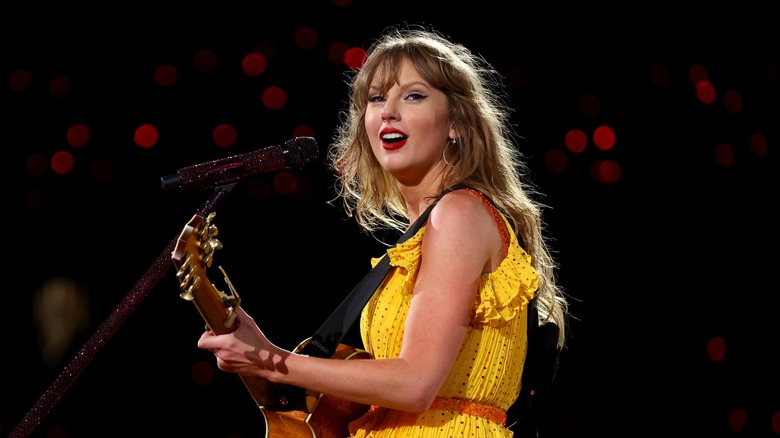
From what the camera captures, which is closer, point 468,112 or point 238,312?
point 238,312

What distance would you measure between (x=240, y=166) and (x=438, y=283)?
429 millimetres

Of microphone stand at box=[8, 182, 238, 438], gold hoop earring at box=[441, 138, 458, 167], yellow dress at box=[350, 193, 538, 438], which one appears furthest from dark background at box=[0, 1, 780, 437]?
microphone stand at box=[8, 182, 238, 438]

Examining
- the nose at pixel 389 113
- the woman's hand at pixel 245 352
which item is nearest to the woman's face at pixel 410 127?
the nose at pixel 389 113

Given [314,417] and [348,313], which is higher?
[348,313]

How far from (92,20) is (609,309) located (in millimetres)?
2304

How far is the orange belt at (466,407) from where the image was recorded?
1773 millimetres

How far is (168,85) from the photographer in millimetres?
3436

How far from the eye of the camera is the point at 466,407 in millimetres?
1789

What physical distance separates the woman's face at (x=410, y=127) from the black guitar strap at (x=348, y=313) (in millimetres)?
151

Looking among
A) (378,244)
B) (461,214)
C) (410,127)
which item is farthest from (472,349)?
(378,244)

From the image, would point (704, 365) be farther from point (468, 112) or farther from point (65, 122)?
point (65, 122)

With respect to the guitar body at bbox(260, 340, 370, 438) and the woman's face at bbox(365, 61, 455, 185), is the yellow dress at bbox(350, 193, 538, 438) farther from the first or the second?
the woman's face at bbox(365, 61, 455, 185)

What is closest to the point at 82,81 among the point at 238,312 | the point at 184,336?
the point at 184,336

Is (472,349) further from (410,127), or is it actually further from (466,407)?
(410,127)
